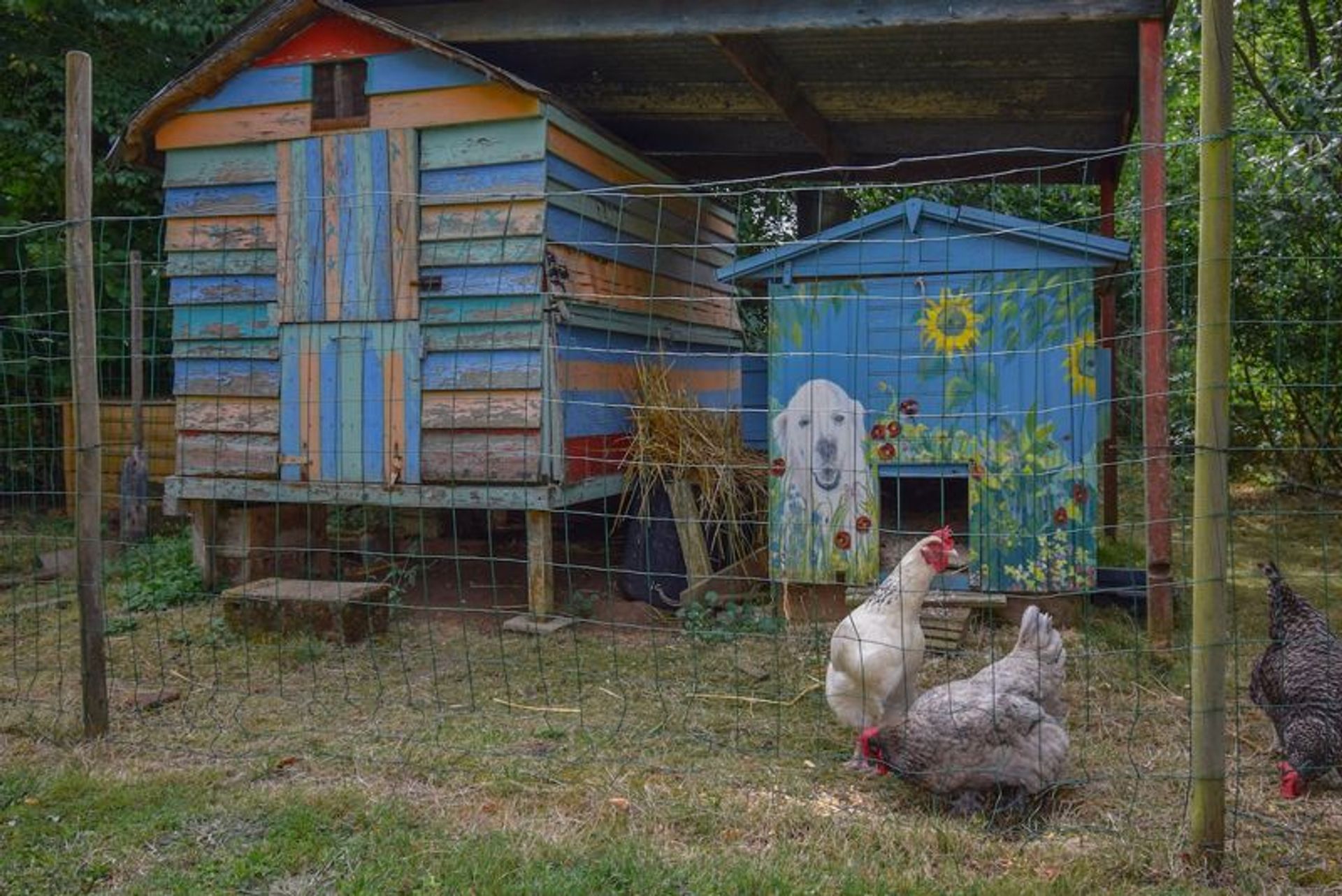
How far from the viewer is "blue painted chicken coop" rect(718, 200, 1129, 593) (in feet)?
21.3

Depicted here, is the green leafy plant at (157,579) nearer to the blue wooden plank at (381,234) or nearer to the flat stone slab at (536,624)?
the flat stone slab at (536,624)

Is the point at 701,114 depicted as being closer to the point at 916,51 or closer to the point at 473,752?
the point at 916,51

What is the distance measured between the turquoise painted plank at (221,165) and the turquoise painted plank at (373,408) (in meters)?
1.38

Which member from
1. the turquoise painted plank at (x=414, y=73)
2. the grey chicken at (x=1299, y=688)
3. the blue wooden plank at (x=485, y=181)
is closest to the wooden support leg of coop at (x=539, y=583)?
the blue wooden plank at (x=485, y=181)

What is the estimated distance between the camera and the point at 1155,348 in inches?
220

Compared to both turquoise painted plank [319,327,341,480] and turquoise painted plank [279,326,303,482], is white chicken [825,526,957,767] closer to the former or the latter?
turquoise painted plank [319,327,341,480]

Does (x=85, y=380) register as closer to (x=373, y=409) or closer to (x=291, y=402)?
(x=373, y=409)

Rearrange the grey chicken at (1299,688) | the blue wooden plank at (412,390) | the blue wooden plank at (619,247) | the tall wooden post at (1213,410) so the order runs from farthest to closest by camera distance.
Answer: the blue wooden plank at (412,390)
the blue wooden plank at (619,247)
the grey chicken at (1299,688)
the tall wooden post at (1213,410)

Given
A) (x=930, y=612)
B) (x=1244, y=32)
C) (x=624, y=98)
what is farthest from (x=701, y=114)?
(x=1244, y=32)

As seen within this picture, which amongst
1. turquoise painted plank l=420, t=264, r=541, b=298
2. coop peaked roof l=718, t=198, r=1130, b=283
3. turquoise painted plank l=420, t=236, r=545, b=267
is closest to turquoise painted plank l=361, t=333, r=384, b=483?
turquoise painted plank l=420, t=264, r=541, b=298

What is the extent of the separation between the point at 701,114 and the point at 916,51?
2059 millimetres

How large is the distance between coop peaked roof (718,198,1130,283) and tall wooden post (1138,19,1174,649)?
649mm

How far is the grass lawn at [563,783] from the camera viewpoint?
3531 mm

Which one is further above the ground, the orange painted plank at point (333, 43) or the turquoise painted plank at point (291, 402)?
the orange painted plank at point (333, 43)
